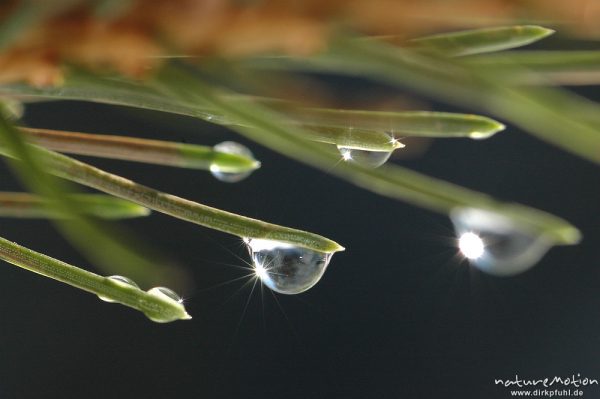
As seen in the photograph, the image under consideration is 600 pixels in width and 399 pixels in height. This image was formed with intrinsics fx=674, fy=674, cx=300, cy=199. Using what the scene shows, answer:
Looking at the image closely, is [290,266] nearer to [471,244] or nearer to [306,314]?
[471,244]

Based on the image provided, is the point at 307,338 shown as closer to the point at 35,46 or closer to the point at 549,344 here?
the point at 549,344

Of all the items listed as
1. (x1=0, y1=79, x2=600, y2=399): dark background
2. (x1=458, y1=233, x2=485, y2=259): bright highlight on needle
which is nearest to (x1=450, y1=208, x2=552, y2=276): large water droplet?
(x1=458, y1=233, x2=485, y2=259): bright highlight on needle

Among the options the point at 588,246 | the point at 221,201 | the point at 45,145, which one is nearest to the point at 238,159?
the point at 45,145

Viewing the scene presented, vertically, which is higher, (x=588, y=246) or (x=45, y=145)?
(x=588, y=246)

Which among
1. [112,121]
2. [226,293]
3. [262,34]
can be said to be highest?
[112,121]

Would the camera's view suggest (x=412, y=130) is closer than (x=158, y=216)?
Yes

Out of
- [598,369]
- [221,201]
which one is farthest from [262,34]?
[598,369]
